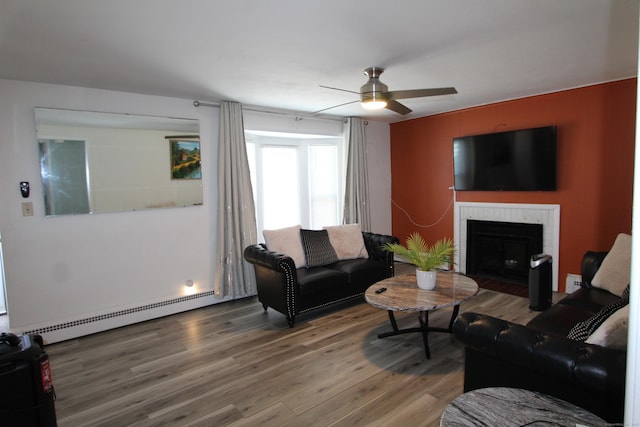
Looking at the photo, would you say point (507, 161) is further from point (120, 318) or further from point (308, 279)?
point (120, 318)

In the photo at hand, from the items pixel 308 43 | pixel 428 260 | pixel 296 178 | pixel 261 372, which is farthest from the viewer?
pixel 296 178

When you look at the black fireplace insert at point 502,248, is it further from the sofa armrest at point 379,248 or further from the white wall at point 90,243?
the white wall at point 90,243

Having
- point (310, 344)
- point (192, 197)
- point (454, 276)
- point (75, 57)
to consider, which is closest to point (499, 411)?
point (310, 344)

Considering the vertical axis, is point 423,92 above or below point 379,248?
above

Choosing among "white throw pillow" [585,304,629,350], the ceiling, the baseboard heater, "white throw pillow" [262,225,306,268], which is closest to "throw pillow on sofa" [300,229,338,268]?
"white throw pillow" [262,225,306,268]

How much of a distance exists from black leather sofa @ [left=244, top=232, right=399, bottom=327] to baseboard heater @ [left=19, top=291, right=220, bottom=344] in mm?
865

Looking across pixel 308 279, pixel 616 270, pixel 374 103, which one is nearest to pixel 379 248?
pixel 308 279

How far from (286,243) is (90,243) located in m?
1.98

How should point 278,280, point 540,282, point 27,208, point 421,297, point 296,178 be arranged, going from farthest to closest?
point 296,178, point 540,282, point 278,280, point 27,208, point 421,297

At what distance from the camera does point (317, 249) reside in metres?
4.24

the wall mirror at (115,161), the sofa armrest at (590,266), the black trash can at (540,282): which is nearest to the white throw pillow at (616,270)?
the sofa armrest at (590,266)

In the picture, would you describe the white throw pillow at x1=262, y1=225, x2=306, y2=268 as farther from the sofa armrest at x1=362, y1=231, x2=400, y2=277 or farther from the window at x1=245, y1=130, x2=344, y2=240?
the window at x1=245, y1=130, x2=344, y2=240

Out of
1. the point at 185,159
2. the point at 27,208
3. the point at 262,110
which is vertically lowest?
the point at 27,208

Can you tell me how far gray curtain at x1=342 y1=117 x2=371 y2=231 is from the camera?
5.61 m
